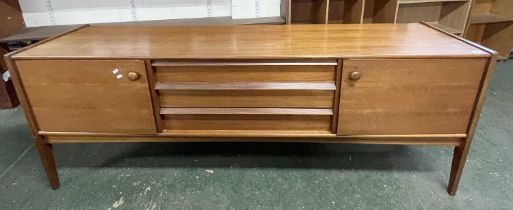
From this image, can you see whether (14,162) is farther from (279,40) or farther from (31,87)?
(279,40)

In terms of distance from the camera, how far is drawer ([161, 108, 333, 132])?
53.0 inches

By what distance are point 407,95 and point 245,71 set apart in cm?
65

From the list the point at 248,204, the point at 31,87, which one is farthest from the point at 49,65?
the point at 248,204

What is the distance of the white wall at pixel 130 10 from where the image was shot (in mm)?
2578

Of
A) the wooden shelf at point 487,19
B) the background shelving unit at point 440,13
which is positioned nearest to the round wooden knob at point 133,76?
the background shelving unit at point 440,13

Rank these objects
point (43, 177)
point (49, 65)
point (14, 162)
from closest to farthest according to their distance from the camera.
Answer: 1. point (49, 65)
2. point (43, 177)
3. point (14, 162)

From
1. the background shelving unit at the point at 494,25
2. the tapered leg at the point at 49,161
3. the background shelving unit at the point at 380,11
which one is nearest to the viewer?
the tapered leg at the point at 49,161

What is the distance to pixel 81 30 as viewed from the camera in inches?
69.6

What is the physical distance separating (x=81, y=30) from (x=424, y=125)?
1.80 m

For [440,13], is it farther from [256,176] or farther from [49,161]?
[49,161]

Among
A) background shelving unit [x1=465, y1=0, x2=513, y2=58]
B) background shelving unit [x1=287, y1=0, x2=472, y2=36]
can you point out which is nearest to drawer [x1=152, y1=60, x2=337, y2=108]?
background shelving unit [x1=287, y1=0, x2=472, y2=36]

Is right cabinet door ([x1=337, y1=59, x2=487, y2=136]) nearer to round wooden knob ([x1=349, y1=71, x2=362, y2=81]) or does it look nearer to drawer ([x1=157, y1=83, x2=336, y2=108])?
round wooden knob ([x1=349, y1=71, x2=362, y2=81])

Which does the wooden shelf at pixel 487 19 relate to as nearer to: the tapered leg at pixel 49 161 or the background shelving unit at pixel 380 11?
the background shelving unit at pixel 380 11

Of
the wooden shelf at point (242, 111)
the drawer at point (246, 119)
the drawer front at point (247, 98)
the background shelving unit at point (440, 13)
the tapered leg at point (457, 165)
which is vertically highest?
the background shelving unit at point (440, 13)
